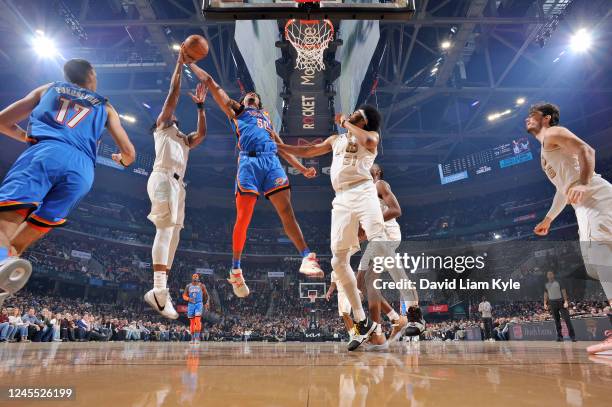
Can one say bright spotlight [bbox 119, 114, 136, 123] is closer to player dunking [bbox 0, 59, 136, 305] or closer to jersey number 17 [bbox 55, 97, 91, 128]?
player dunking [bbox 0, 59, 136, 305]

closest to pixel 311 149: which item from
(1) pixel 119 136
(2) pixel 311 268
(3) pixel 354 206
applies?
(3) pixel 354 206

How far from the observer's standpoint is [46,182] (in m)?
2.19

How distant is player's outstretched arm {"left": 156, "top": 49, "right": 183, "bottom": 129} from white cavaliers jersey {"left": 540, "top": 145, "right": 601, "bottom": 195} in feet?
12.1

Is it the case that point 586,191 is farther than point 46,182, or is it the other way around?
point 586,191

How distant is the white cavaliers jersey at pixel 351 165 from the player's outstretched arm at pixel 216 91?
4.49 feet

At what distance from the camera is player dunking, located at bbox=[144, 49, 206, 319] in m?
3.85

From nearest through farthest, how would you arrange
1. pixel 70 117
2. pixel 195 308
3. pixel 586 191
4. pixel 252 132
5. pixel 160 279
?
pixel 70 117, pixel 586 191, pixel 160 279, pixel 252 132, pixel 195 308

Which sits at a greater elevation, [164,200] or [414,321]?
[164,200]

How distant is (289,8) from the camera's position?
13.2 feet

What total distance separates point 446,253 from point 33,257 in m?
24.9

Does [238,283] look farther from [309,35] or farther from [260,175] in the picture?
[309,35]

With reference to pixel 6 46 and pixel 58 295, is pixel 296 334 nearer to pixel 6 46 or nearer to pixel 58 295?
pixel 58 295

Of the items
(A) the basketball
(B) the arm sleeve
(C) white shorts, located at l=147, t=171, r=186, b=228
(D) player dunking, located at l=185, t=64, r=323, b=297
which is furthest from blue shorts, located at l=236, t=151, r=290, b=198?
(B) the arm sleeve

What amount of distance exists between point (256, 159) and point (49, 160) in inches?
92.3
